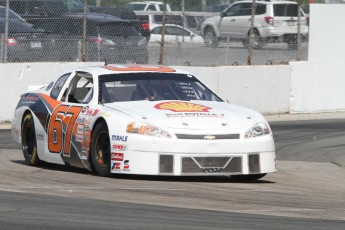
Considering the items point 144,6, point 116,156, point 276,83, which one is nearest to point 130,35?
point 144,6

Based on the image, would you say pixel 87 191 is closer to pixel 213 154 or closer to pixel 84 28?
pixel 213 154

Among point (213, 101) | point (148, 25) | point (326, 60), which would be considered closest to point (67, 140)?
point (213, 101)

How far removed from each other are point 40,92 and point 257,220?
5.65m

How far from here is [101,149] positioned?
11531mm

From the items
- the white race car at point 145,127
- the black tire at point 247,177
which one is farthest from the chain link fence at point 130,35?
the black tire at point 247,177

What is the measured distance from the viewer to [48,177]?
11570mm

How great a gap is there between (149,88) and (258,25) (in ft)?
42.7

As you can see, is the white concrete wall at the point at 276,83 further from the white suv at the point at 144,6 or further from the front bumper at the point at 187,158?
the front bumper at the point at 187,158

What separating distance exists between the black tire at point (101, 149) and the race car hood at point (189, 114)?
30cm

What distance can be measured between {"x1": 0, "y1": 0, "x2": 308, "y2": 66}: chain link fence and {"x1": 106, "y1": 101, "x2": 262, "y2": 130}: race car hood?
8888 millimetres

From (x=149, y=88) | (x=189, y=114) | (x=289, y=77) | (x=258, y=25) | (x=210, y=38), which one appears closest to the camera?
(x=189, y=114)

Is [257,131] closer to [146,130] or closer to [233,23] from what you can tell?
[146,130]

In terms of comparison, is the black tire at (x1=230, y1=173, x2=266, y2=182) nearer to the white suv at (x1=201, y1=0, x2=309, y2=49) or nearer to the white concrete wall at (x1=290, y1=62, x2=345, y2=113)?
the white concrete wall at (x1=290, y1=62, x2=345, y2=113)

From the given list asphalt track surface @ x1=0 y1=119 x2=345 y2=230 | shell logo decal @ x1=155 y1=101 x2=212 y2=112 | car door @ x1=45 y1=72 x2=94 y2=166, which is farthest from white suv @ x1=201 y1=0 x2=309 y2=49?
shell logo decal @ x1=155 y1=101 x2=212 y2=112
